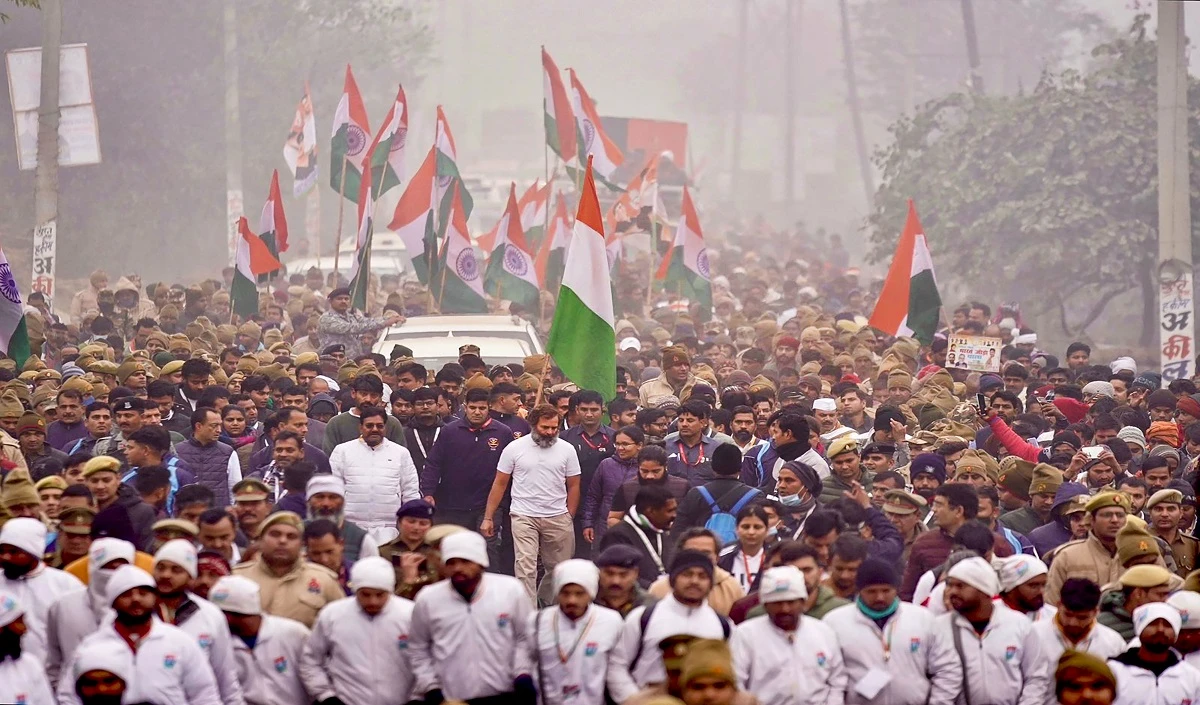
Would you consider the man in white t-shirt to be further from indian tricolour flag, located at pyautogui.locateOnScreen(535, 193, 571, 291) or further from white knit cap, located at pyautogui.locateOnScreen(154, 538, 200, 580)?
indian tricolour flag, located at pyautogui.locateOnScreen(535, 193, 571, 291)

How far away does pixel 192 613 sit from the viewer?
706cm

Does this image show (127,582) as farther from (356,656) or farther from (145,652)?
(356,656)

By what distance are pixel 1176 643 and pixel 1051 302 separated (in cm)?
2368

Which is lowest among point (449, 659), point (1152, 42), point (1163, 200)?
point (449, 659)

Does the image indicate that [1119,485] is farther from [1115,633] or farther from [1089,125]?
[1089,125]

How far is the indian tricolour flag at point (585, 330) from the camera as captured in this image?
11.7 metres

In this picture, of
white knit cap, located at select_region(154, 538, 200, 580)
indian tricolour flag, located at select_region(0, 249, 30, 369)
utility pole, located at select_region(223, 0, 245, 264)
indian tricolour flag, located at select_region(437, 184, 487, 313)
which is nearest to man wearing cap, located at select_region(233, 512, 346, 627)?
white knit cap, located at select_region(154, 538, 200, 580)

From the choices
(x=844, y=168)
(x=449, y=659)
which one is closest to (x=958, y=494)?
(x=449, y=659)

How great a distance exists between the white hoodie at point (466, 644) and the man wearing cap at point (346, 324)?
33.1 feet

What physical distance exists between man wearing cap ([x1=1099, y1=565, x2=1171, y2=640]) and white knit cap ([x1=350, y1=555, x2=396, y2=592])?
302 cm

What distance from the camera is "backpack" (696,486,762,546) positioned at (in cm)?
920

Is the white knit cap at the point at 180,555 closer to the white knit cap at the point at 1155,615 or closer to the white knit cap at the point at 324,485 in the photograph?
the white knit cap at the point at 324,485

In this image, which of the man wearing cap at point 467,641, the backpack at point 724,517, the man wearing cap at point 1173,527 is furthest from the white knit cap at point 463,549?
the man wearing cap at point 1173,527

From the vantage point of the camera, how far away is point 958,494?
8.95m
